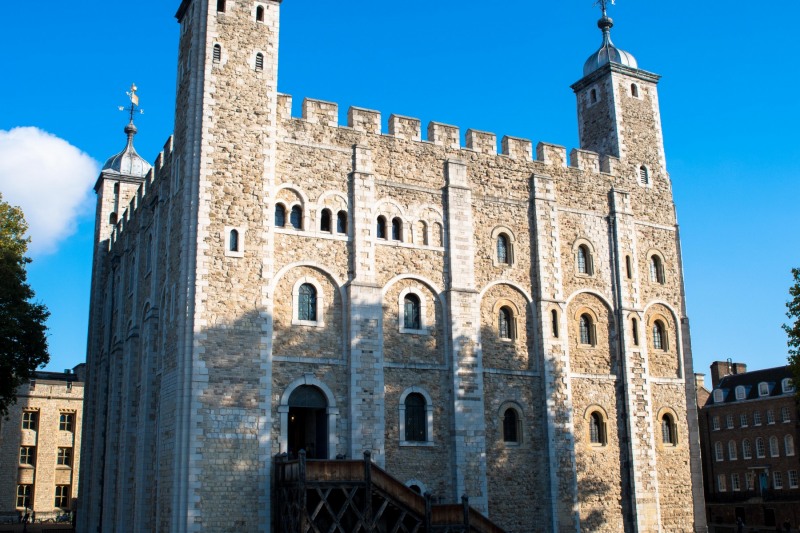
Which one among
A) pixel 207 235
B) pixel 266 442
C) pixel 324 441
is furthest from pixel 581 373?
pixel 207 235

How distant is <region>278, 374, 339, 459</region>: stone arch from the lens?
24.6 metres

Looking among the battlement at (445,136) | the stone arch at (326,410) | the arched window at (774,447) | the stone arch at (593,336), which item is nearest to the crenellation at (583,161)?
the battlement at (445,136)

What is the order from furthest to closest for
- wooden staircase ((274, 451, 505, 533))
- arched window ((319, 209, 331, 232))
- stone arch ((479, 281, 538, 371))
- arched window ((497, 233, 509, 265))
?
arched window ((497, 233, 509, 265))
stone arch ((479, 281, 538, 371))
arched window ((319, 209, 331, 232))
wooden staircase ((274, 451, 505, 533))

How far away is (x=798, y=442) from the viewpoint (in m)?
52.0

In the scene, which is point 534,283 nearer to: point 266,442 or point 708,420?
point 266,442

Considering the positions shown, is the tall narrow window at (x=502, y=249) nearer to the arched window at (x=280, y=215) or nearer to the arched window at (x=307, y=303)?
the arched window at (x=307, y=303)

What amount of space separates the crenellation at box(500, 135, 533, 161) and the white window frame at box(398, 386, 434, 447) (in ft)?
32.1

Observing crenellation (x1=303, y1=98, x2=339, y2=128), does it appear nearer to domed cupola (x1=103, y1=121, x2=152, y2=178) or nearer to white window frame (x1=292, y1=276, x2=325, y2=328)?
white window frame (x1=292, y1=276, x2=325, y2=328)

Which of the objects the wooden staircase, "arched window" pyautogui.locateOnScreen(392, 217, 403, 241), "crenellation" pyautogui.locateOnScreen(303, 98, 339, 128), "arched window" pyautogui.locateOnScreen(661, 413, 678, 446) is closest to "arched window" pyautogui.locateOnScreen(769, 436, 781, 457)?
"arched window" pyautogui.locateOnScreen(661, 413, 678, 446)

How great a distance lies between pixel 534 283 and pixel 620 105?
933cm

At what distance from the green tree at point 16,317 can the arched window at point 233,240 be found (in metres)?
11.9

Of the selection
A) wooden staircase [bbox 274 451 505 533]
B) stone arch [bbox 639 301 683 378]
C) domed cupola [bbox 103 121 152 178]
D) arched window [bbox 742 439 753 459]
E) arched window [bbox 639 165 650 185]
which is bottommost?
wooden staircase [bbox 274 451 505 533]

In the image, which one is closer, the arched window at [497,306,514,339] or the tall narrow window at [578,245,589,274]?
the arched window at [497,306,514,339]

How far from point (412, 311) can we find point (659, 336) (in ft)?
36.6
